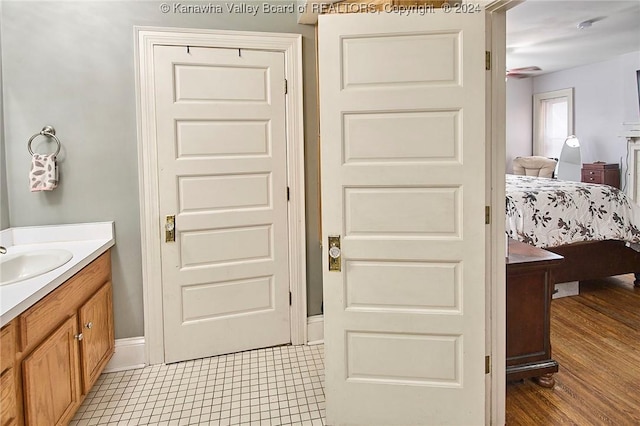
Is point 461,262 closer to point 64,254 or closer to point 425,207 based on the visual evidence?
point 425,207

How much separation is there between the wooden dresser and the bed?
1.55m

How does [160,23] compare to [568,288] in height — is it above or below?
above

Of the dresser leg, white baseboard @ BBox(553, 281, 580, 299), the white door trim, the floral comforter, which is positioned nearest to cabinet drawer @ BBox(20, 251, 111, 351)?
the white door trim

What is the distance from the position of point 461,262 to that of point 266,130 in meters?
1.57

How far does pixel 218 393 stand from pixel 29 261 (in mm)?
1199

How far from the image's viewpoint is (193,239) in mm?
2889

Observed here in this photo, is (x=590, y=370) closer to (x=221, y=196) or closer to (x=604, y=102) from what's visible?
(x=221, y=196)

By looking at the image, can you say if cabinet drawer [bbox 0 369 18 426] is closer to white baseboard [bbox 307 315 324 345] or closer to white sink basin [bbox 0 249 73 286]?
white sink basin [bbox 0 249 73 286]

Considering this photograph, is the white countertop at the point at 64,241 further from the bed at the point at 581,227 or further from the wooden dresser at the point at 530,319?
the bed at the point at 581,227

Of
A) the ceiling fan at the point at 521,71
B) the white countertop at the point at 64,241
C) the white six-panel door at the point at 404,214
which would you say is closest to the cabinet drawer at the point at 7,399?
the white countertop at the point at 64,241

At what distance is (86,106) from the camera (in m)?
2.67

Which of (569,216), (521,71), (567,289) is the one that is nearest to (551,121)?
(521,71)

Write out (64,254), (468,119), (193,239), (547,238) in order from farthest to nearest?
(547,238), (193,239), (64,254), (468,119)

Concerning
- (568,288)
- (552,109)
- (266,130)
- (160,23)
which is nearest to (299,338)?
(266,130)
